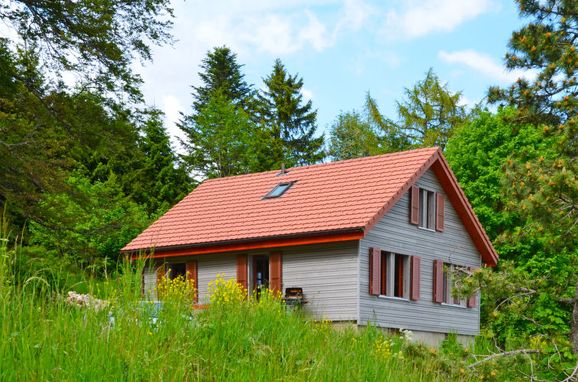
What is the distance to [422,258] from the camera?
→ 3045cm

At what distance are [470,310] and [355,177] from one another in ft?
24.6

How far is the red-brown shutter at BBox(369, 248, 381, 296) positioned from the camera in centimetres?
2714

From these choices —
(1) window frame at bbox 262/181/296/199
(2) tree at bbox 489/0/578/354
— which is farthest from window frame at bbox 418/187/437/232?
(2) tree at bbox 489/0/578/354

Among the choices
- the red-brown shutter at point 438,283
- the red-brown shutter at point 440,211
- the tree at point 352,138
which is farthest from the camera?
the tree at point 352,138

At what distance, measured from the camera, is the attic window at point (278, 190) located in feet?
102

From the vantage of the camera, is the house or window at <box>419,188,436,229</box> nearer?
the house

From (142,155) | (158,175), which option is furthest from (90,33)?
(158,175)

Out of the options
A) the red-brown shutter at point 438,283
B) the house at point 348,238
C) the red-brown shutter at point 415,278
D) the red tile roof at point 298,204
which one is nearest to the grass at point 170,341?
the house at point 348,238

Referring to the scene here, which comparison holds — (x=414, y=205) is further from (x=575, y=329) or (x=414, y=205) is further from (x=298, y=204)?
(x=575, y=329)

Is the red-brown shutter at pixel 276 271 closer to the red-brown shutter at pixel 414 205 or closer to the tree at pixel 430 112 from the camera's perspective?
the red-brown shutter at pixel 414 205

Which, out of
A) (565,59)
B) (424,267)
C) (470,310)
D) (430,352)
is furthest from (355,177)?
(430,352)

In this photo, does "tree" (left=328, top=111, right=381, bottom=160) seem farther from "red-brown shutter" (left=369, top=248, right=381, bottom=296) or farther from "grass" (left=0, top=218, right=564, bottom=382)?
"grass" (left=0, top=218, right=564, bottom=382)

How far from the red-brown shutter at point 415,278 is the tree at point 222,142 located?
23909 mm

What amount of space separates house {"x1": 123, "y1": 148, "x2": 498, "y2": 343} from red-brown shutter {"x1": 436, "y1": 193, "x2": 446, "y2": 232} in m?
0.03
